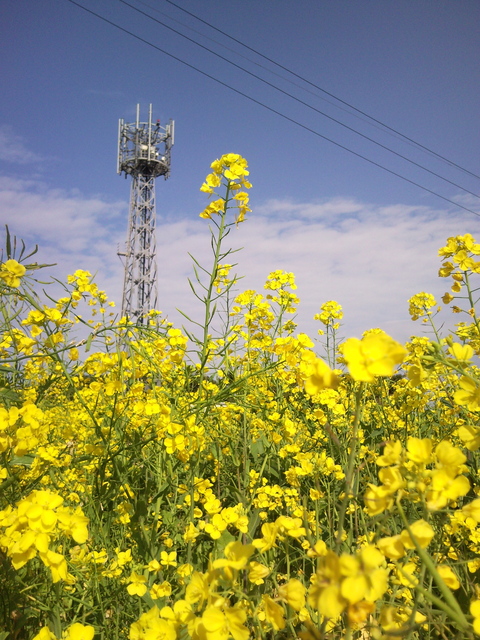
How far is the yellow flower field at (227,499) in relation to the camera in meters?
0.53

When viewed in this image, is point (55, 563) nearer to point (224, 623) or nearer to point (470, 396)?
point (224, 623)

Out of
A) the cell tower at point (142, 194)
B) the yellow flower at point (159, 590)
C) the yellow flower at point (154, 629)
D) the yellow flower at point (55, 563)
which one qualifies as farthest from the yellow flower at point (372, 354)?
the cell tower at point (142, 194)

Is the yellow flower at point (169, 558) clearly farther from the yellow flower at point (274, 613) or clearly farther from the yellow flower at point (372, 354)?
the yellow flower at point (372, 354)

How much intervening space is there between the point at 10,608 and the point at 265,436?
147 cm

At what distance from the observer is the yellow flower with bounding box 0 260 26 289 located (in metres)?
1.16

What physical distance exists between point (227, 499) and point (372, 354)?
6.26 feet

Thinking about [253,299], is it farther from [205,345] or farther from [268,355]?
[205,345]

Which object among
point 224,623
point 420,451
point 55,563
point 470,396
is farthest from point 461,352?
point 55,563

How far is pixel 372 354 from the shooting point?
0.58 m

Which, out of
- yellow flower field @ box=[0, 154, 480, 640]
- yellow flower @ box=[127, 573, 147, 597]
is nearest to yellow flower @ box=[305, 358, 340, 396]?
yellow flower field @ box=[0, 154, 480, 640]

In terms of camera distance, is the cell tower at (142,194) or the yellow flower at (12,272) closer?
the yellow flower at (12,272)

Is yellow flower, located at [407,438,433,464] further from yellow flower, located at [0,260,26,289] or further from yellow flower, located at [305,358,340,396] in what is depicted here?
yellow flower, located at [0,260,26,289]

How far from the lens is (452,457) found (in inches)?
21.0

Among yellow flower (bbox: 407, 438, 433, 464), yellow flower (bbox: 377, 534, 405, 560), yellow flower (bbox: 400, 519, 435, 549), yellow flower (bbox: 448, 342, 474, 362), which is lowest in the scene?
yellow flower (bbox: 377, 534, 405, 560)
